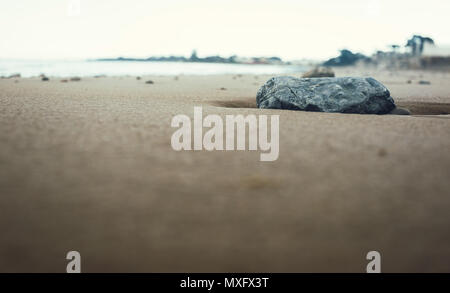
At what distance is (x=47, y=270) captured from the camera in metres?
1.62

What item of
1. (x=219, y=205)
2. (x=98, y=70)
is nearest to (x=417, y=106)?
(x=219, y=205)

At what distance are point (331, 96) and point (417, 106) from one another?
275 cm

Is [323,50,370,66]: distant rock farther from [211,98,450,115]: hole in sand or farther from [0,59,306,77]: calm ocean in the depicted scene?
[211,98,450,115]: hole in sand

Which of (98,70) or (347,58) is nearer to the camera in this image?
(98,70)

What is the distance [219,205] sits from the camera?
2.18 meters

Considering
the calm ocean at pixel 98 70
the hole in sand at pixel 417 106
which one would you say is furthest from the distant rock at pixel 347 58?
the hole in sand at pixel 417 106

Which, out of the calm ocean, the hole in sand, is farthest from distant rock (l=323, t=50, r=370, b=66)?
the hole in sand

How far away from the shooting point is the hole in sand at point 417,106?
7.63 m

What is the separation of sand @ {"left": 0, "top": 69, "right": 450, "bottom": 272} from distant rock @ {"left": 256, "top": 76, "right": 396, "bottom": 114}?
2911mm

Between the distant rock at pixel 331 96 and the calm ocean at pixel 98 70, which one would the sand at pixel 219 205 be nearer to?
the distant rock at pixel 331 96

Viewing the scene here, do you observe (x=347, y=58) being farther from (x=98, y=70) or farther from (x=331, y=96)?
(x=331, y=96)

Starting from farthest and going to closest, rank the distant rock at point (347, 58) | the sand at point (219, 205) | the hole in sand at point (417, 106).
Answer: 1. the distant rock at point (347, 58)
2. the hole in sand at point (417, 106)
3. the sand at point (219, 205)

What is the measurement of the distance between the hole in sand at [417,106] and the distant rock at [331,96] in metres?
0.94

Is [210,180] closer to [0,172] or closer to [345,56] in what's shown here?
[0,172]
